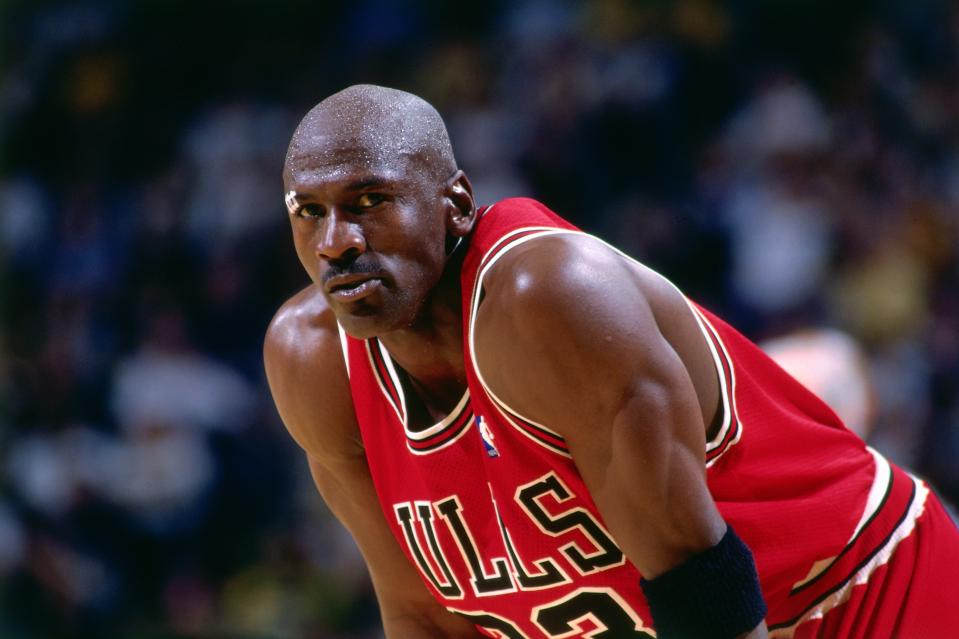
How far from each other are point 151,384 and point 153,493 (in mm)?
532

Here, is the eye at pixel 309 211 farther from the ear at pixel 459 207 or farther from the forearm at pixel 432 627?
the forearm at pixel 432 627

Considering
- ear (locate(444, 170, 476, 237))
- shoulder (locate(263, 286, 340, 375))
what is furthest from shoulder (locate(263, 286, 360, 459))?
ear (locate(444, 170, 476, 237))

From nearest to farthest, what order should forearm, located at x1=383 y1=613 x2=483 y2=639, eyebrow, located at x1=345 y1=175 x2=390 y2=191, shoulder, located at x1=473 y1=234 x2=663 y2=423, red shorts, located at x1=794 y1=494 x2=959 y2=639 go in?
shoulder, located at x1=473 y1=234 x2=663 y2=423, eyebrow, located at x1=345 y1=175 x2=390 y2=191, red shorts, located at x1=794 y1=494 x2=959 y2=639, forearm, located at x1=383 y1=613 x2=483 y2=639

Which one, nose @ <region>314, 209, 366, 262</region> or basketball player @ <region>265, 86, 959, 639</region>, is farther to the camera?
nose @ <region>314, 209, 366, 262</region>

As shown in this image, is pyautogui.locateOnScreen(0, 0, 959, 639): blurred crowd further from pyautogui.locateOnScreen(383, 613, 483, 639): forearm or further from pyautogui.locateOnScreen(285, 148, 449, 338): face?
pyautogui.locateOnScreen(285, 148, 449, 338): face

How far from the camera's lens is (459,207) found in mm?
2293

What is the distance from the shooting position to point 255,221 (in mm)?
6547

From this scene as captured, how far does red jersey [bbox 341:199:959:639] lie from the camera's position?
2.17 meters

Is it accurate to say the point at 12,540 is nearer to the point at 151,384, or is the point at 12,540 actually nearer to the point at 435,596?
the point at 151,384

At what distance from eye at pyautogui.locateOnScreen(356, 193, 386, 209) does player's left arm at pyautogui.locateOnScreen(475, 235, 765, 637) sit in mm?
295

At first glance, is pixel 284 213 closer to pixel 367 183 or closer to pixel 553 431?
pixel 367 183

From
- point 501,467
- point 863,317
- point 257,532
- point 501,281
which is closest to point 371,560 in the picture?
point 501,467

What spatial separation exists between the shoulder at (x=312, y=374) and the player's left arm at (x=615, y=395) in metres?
0.61

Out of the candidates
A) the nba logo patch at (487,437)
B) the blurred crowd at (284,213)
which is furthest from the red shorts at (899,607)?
the blurred crowd at (284,213)
